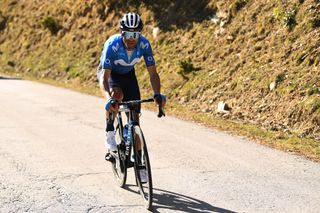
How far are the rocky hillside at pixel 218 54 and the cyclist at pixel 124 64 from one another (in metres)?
5.03

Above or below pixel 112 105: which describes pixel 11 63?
above

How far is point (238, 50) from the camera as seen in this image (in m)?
15.3

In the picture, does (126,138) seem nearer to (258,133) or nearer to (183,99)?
(258,133)

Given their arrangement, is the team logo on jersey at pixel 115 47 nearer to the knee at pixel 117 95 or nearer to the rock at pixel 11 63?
the knee at pixel 117 95

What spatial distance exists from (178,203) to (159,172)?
1462 millimetres

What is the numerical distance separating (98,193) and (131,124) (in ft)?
3.65

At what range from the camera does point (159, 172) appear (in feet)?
25.4

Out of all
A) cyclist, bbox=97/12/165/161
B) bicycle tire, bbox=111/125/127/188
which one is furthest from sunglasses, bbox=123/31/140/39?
bicycle tire, bbox=111/125/127/188

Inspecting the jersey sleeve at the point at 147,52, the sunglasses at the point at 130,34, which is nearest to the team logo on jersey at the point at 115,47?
the sunglasses at the point at 130,34

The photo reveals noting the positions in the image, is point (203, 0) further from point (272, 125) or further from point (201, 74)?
point (272, 125)

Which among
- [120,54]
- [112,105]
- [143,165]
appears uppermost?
[120,54]

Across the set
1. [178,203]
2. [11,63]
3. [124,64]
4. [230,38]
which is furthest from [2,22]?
[178,203]

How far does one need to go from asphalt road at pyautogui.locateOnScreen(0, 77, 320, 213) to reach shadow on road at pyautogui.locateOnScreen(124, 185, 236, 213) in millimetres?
13

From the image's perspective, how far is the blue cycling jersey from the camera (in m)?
6.57
